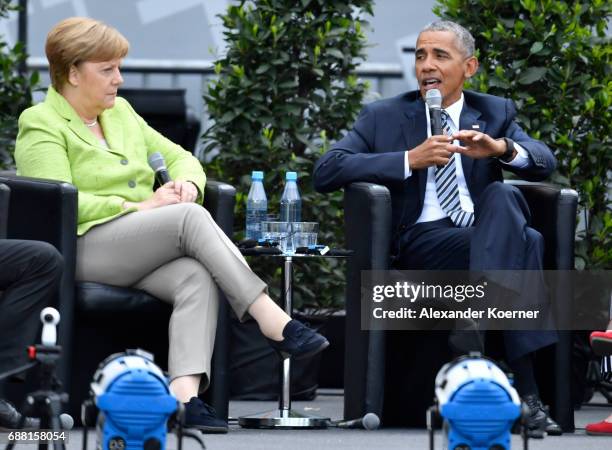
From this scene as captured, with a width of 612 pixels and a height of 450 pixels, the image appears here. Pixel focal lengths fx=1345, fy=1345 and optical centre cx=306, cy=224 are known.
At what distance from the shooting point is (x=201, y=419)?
394cm

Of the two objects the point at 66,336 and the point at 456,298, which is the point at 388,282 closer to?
the point at 456,298

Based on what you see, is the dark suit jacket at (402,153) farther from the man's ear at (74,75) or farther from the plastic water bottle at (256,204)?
the man's ear at (74,75)

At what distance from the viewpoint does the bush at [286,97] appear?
5.54 m

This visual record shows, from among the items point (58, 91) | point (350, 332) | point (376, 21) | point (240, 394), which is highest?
point (376, 21)

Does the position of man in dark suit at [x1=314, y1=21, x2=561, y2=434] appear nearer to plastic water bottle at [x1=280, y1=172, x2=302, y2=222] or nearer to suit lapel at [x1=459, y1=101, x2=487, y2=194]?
suit lapel at [x1=459, y1=101, x2=487, y2=194]

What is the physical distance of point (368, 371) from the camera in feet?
13.8

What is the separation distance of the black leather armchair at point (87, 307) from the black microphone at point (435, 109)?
678mm

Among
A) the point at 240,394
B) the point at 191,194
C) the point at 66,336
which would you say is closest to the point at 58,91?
the point at 191,194

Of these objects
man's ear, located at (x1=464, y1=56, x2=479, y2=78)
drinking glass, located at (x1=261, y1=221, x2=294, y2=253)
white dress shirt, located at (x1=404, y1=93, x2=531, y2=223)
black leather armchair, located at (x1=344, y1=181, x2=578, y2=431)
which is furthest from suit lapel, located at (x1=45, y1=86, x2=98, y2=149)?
man's ear, located at (x1=464, y1=56, x2=479, y2=78)

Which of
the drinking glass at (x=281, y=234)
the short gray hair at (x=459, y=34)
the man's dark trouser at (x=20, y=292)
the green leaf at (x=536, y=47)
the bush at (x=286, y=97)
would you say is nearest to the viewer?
the man's dark trouser at (x=20, y=292)

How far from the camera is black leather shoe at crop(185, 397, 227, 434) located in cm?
392

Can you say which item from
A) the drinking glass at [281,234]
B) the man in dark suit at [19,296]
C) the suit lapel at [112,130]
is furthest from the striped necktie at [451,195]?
the man in dark suit at [19,296]

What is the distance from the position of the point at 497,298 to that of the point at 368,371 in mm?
505

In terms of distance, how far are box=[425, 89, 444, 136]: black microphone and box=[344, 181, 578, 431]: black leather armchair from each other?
28 centimetres
